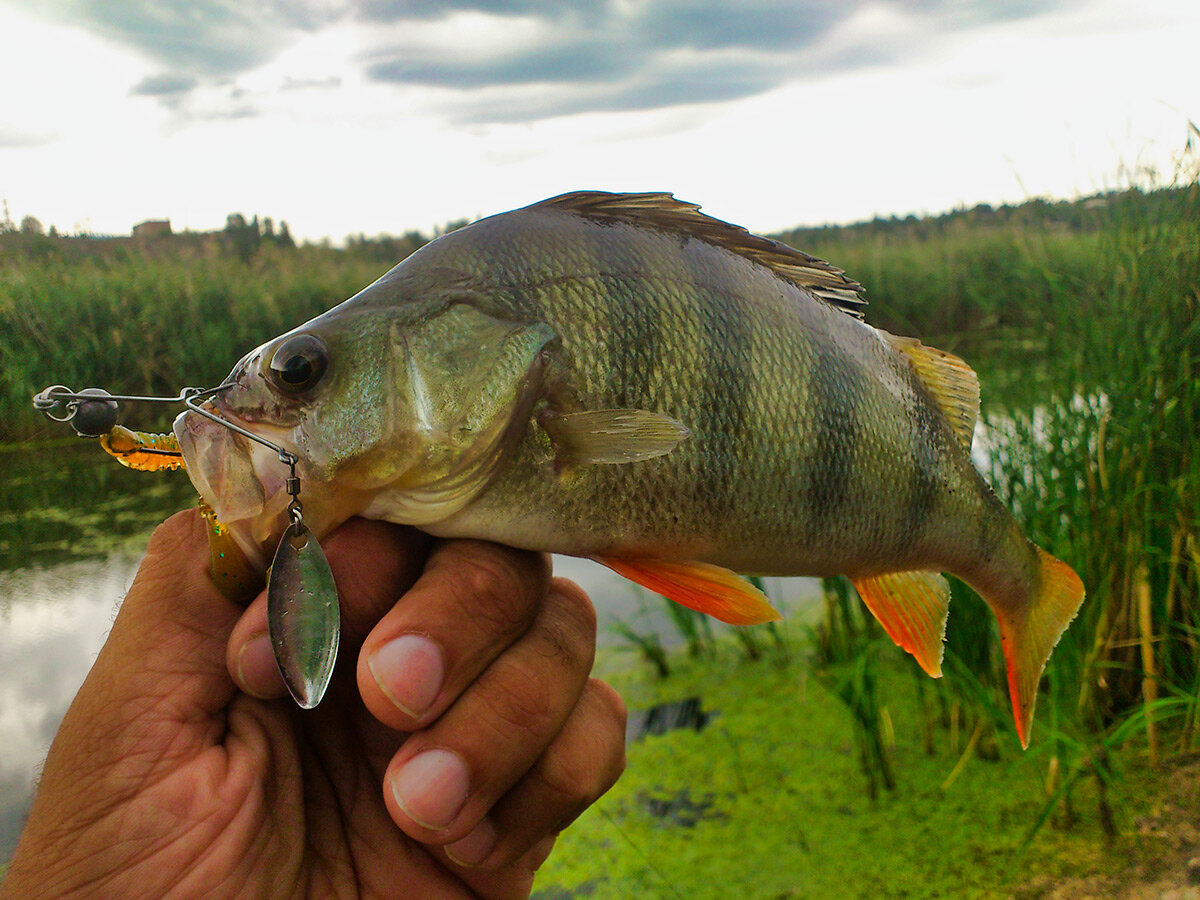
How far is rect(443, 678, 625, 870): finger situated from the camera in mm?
1290

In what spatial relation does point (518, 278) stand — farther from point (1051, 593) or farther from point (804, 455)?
point (1051, 593)

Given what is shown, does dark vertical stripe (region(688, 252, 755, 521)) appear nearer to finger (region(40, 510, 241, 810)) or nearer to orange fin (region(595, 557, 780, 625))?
orange fin (region(595, 557, 780, 625))

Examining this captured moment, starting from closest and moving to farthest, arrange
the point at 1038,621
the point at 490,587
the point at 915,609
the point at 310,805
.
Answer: the point at 490,587 < the point at 310,805 < the point at 915,609 < the point at 1038,621

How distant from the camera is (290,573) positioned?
98 cm

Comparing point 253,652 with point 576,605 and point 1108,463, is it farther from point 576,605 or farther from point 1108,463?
point 1108,463

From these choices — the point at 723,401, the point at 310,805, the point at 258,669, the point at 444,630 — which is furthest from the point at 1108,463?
the point at 258,669

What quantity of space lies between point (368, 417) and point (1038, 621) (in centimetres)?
146

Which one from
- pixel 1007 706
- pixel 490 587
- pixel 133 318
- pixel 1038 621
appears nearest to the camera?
pixel 490 587

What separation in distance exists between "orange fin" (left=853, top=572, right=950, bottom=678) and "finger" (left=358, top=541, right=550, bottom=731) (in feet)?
2.35

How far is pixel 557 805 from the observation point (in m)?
1.34

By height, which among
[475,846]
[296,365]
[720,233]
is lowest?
[475,846]

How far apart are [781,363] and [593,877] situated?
8.94 ft

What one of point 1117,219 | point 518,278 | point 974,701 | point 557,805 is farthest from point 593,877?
point 1117,219

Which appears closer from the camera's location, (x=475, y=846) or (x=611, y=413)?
(x=611, y=413)
